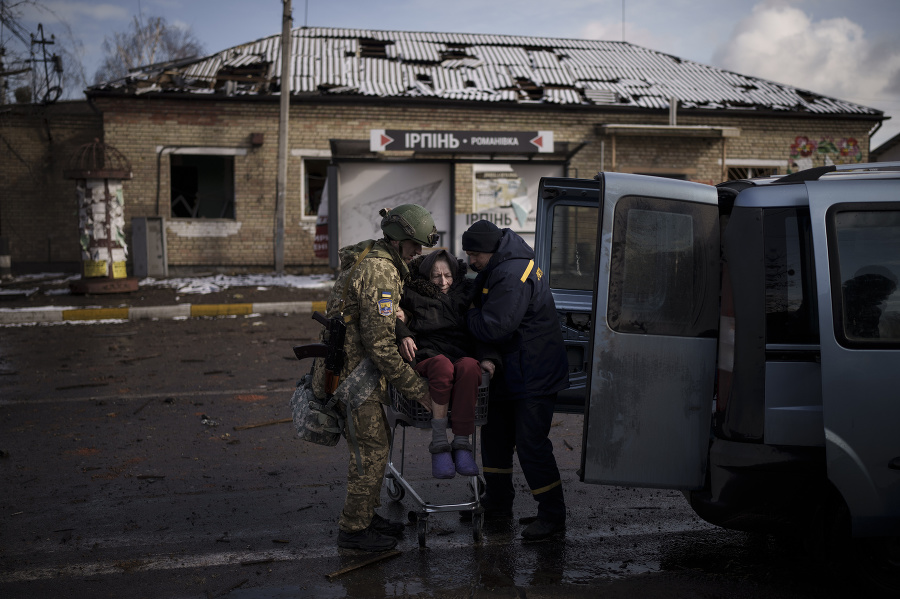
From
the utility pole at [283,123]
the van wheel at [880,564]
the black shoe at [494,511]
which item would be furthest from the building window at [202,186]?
the van wheel at [880,564]

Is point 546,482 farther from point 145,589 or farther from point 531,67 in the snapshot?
point 531,67

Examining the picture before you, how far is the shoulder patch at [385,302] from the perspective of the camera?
12.0 ft

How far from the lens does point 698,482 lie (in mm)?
3330

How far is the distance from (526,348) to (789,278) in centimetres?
138

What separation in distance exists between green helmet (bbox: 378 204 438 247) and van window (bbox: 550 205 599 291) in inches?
67.8

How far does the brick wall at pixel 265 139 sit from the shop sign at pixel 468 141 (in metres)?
2.02

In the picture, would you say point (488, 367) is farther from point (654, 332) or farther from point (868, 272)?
point (868, 272)

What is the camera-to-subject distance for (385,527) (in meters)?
3.94

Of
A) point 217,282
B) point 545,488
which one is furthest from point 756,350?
point 217,282

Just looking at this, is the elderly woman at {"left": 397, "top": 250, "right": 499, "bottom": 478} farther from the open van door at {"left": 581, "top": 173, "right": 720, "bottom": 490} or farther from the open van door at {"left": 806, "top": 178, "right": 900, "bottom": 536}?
the open van door at {"left": 806, "top": 178, "right": 900, "bottom": 536}

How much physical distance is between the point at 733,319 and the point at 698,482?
782 mm

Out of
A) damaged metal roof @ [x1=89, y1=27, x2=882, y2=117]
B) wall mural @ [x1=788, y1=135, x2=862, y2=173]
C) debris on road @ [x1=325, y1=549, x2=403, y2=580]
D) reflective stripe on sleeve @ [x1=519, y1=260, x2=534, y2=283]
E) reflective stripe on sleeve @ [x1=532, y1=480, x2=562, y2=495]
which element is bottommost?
debris on road @ [x1=325, y1=549, x2=403, y2=580]

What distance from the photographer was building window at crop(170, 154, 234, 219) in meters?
18.8

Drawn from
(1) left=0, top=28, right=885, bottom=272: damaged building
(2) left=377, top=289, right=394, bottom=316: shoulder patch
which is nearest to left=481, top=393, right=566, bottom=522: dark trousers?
(2) left=377, top=289, right=394, bottom=316: shoulder patch
